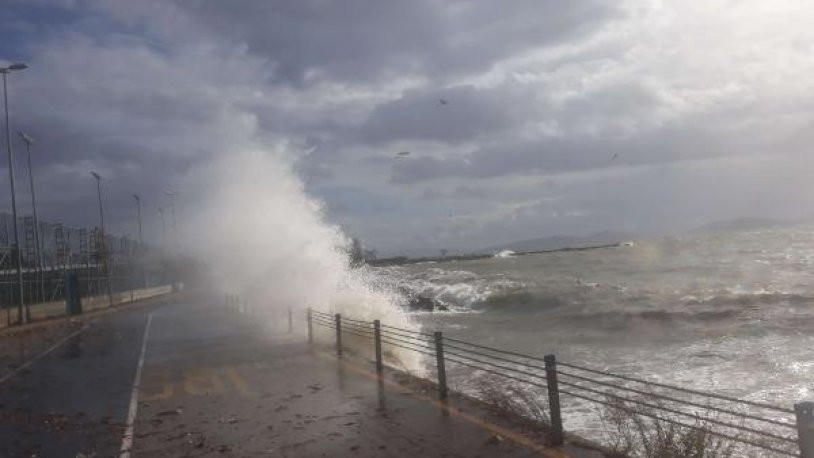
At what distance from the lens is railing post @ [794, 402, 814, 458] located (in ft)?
18.1

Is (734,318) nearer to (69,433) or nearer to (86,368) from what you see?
(86,368)

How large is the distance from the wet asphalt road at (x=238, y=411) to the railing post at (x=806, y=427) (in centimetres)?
252

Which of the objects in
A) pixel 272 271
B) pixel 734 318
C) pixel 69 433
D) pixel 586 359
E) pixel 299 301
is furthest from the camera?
pixel 272 271

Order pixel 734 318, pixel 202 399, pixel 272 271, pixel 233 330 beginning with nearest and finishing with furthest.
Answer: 1. pixel 202 399
2. pixel 233 330
3. pixel 734 318
4. pixel 272 271

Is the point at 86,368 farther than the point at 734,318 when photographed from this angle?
No

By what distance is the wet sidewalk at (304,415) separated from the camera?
8602 mm

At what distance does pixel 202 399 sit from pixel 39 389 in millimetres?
4906

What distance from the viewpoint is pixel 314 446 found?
8.88 meters

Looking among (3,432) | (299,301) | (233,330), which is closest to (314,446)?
(3,432)

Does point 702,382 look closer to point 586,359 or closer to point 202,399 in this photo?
point 586,359

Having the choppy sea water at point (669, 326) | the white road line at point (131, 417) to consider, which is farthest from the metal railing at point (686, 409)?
the white road line at point (131, 417)

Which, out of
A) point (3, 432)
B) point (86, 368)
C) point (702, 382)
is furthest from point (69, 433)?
point (702, 382)

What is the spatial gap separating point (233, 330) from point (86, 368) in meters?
7.92

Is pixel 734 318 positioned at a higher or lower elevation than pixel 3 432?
lower
